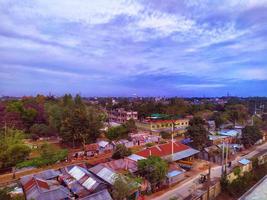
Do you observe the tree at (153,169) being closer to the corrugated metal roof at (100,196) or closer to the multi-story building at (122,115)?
the corrugated metal roof at (100,196)

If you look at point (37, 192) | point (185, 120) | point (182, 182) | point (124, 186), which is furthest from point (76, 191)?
point (185, 120)

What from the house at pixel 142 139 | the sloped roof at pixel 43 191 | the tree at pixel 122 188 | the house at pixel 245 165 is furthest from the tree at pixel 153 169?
the house at pixel 142 139

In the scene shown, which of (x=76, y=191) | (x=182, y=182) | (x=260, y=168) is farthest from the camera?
(x=260, y=168)

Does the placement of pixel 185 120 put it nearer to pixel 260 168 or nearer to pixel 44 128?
pixel 260 168

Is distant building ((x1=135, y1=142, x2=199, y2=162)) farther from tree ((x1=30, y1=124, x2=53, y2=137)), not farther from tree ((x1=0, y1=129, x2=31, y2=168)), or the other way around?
tree ((x1=30, y1=124, x2=53, y2=137))

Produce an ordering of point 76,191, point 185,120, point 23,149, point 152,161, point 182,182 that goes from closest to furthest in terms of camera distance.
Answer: point 76,191
point 152,161
point 182,182
point 23,149
point 185,120

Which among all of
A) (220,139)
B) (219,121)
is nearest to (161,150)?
(220,139)

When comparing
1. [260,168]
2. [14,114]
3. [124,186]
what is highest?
[14,114]

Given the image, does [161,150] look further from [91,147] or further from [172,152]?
[91,147]
